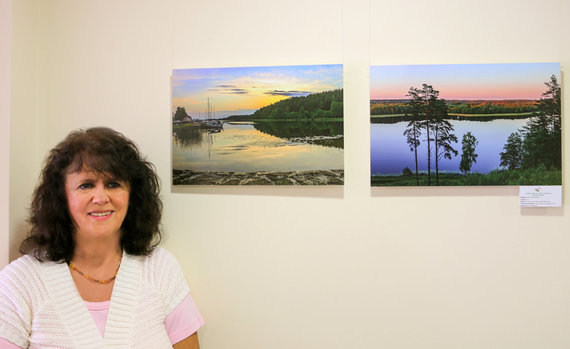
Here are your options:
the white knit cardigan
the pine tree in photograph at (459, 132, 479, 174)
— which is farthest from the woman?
the pine tree in photograph at (459, 132, 479, 174)

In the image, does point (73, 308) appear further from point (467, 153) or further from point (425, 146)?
point (467, 153)

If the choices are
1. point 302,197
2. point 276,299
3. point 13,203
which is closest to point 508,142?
point 302,197

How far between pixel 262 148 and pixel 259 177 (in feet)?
0.40

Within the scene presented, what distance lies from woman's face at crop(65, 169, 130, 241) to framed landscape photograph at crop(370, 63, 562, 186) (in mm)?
1009

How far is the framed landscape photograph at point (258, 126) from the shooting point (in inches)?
66.4

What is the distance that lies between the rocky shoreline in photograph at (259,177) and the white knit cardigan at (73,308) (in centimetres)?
39

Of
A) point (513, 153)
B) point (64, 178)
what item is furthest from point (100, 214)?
point (513, 153)

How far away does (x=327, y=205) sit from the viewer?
5.62 feet

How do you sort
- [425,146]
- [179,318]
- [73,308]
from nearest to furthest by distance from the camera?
[73,308]
[179,318]
[425,146]

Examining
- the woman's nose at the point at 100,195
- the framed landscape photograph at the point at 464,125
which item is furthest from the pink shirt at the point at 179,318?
the framed landscape photograph at the point at 464,125

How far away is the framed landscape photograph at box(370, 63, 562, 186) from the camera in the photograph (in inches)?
65.1

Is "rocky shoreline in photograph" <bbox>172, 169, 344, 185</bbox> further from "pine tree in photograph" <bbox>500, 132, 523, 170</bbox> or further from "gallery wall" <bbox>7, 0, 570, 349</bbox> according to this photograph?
"pine tree in photograph" <bbox>500, 132, 523, 170</bbox>

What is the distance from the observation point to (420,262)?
1.69m

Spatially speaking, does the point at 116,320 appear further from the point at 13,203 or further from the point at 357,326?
the point at 357,326
